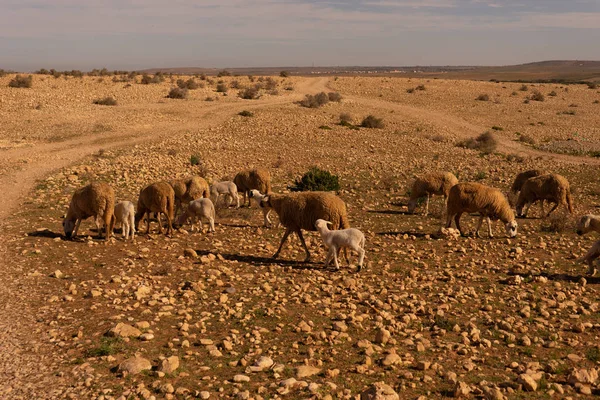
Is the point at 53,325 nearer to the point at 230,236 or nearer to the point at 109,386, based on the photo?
the point at 109,386

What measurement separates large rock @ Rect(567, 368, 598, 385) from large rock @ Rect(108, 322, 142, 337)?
6.03 m

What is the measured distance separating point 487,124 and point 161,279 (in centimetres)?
3646

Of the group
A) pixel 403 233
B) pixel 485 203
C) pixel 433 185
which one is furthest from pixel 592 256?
pixel 433 185

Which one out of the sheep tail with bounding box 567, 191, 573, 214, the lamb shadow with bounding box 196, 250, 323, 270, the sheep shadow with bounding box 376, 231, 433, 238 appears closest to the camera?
the lamb shadow with bounding box 196, 250, 323, 270

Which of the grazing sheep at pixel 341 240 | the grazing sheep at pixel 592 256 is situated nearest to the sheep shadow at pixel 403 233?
the grazing sheep at pixel 341 240

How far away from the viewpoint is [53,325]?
7672 mm

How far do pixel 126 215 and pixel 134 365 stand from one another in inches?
254

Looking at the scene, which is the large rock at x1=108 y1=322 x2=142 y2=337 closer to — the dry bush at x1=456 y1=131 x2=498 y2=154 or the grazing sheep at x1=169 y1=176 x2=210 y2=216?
the grazing sheep at x1=169 y1=176 x2=210 y2=216

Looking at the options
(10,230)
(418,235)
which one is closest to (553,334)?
(418,235)

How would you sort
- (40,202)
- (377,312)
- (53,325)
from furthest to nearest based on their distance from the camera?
(40,202) → (377,312) → (53,325)

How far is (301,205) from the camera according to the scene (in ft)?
37.1

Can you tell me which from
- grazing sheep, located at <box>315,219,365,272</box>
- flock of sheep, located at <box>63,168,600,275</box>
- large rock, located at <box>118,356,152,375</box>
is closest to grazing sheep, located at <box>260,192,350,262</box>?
flock of sheep, located at <box>63,168,600,275</box>

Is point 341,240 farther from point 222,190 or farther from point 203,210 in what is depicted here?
point 222,190

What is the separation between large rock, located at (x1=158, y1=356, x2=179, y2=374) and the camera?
641cm
